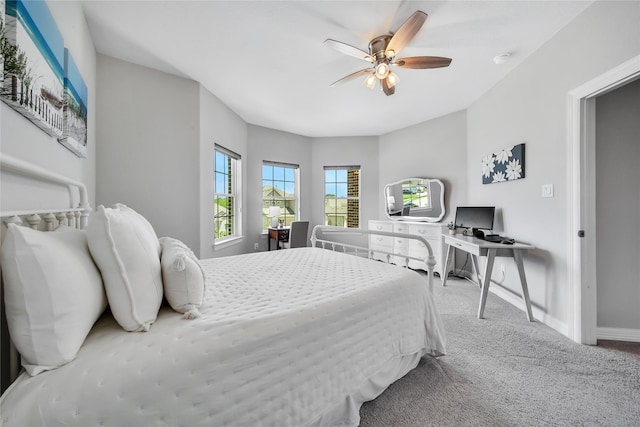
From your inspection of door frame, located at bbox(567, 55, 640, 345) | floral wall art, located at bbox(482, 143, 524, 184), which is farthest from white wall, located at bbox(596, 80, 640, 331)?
floral wall art, located at bbox(482, 143, 524, 184)

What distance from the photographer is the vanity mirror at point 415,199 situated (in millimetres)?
3928

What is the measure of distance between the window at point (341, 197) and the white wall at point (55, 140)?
12.1ft

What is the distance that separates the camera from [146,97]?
8.24ft

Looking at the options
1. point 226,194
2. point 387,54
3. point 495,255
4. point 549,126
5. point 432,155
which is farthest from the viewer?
point 432,155

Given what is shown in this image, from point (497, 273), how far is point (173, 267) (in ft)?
11.3

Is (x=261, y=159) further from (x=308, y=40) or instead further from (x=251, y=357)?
(x=251, y=357)

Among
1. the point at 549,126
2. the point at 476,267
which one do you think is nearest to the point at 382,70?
the point at 549,126

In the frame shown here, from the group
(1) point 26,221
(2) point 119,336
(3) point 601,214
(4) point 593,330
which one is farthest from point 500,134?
(1) point 26,221

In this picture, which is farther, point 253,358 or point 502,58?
point 502,58

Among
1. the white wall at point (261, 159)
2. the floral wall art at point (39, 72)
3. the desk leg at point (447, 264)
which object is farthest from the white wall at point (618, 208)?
the white wall at point (261, 159)

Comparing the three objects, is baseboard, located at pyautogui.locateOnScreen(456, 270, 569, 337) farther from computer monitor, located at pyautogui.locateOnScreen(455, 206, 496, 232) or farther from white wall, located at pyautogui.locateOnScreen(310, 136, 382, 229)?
white wall, located at pyautogui.locateOnScreen(310, 136, 382, 229)

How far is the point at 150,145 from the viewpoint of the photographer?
254cm

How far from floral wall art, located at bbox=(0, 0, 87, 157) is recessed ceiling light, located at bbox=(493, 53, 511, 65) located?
3415mm

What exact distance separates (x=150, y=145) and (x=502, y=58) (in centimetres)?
375
